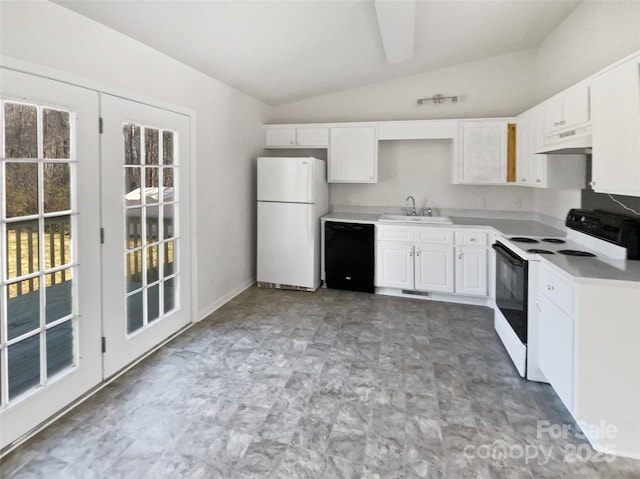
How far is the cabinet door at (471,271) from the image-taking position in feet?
14.0

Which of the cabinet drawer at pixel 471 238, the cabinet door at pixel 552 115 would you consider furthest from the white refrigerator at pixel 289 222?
the cabinet door at pixel 552 115

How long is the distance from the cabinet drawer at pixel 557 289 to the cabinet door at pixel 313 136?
3.14m

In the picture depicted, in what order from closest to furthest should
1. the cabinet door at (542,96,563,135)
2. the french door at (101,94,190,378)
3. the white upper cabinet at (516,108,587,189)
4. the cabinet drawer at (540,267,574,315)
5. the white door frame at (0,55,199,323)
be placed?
the white door frame at (0,55,199,323) → the cabinet drawer at (540,267,574,315) → the french door at (101,94,190,378) → the cabinet door at (542,96,563,135) → the white upper cabinet at (516,108,587,189)

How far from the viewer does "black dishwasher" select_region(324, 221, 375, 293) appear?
15.4ft

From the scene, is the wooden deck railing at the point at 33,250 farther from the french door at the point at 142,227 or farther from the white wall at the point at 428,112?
the white wall at the point at 428,112

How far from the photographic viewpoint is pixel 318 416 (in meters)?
2.31

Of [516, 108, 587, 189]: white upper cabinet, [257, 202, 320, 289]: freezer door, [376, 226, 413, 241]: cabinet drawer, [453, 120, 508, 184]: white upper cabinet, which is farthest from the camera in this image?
[257, 202, 320, 289]: freezer door

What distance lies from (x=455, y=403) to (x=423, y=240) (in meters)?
2.26

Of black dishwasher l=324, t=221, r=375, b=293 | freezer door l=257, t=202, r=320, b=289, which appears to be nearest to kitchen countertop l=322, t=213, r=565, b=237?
black dishwasher l=324, t=221, r=375, b=293

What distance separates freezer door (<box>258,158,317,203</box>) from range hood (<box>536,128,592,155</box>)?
7.78 feet

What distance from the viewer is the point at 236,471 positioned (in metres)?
1.88

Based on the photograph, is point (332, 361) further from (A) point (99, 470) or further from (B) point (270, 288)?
(B) point (270, 288)

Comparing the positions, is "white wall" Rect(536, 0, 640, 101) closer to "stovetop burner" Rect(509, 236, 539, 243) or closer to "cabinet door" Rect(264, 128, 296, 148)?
"stovetop burner" Rect(509, 236, 539, 243)

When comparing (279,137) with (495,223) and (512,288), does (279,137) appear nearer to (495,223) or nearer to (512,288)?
(495,223)
